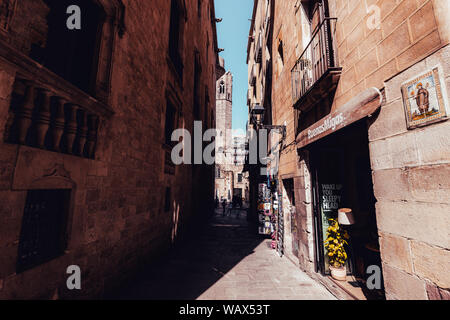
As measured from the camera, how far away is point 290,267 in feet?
18.0

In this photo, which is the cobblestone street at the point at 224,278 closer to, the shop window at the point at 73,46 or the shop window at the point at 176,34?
the shop window at the point at 73,46

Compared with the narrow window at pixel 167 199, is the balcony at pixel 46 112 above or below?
above

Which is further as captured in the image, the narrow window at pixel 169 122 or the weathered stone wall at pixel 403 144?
the narrow window at pixel 169 122

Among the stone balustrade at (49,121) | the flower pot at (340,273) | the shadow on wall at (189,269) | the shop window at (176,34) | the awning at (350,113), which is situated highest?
the shop window at (176,34)

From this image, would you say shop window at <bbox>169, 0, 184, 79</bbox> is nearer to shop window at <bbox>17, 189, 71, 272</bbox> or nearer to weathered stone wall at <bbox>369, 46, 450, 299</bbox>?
shop window at <bbox>17, 189, 71, 272</bbox>

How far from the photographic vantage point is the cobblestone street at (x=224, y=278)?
3.95 m

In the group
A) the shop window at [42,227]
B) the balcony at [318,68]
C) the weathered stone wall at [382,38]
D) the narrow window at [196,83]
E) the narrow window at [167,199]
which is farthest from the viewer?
the narrow window at [196,83]

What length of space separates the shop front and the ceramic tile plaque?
1.76m

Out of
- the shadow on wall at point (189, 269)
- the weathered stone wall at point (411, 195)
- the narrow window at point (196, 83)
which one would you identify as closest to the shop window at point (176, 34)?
the narrow window at point (196, 83)

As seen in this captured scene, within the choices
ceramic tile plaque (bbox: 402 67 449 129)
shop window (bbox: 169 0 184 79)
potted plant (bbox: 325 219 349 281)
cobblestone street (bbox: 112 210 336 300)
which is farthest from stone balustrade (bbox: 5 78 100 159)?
shop window (bbox: 169 0 184 79)

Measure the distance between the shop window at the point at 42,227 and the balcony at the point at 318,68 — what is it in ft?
16.3

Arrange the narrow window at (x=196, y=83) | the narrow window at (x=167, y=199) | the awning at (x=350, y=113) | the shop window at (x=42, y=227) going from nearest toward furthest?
the shop window at (x=42, y=227) < the awning at (x=350, y=113) < the narrow window at (x=167, y=199) < the narrow window at (x=196, y=83)

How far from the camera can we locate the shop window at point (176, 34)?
8209 mm

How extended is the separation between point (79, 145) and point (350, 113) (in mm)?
4365
